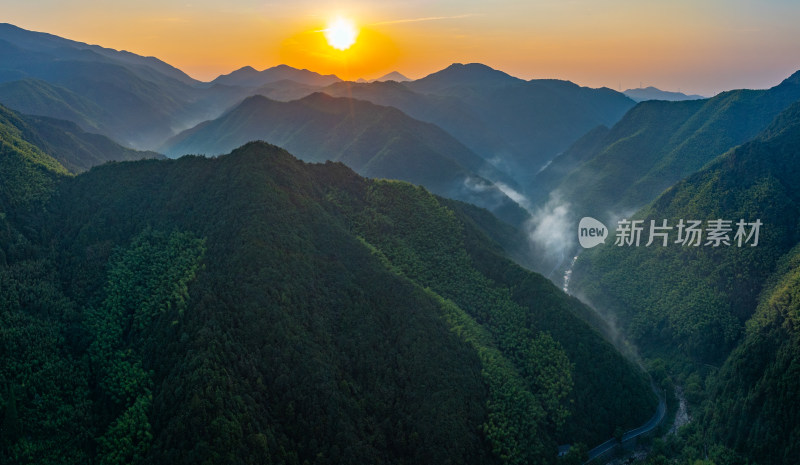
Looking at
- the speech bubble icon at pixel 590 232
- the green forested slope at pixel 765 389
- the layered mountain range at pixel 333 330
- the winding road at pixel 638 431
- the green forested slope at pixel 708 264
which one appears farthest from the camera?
the speech bubble icon at pixel 590 232

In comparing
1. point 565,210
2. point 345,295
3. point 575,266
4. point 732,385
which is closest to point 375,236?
point 345,295

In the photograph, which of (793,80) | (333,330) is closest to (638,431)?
(333,330)

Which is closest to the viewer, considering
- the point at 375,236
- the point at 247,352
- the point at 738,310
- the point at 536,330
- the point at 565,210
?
the point at 247,352

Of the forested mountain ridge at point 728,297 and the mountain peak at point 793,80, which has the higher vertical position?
the mountain peak at point 793,80

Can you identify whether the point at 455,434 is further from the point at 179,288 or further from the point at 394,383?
the point at 179,288

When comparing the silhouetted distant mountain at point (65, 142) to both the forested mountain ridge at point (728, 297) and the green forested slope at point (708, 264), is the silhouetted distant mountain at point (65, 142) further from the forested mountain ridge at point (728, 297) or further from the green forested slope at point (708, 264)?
the forested mountain ridge at point (728, 297)

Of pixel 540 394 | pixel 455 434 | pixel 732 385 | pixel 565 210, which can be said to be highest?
pixel 565 210

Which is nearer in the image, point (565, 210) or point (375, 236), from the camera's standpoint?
point (375, 236)

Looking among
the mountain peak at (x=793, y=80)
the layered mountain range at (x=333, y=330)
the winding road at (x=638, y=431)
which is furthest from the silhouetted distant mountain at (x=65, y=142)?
the mountain peak at (x=793, y=80)
